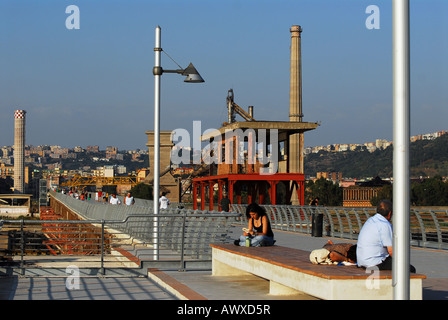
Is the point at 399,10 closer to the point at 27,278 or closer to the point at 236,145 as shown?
the point at 27,278

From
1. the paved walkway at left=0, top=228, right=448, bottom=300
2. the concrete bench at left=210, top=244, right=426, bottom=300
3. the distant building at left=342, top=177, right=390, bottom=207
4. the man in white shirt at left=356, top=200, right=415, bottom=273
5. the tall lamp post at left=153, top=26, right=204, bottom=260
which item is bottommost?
the distant building at left=342, top=177, right=390, bottom=207

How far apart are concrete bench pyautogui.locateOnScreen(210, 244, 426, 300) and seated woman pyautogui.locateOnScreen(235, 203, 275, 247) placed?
2.82 feet

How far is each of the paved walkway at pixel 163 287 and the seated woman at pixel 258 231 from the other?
75 centimetres

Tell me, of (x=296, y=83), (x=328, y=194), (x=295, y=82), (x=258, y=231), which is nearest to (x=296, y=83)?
(x=296, y=83)

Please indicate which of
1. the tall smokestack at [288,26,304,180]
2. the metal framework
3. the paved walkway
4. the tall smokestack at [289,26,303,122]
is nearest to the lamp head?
the paved walkway

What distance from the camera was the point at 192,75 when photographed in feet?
58.9

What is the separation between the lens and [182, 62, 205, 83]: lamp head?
58.7ft

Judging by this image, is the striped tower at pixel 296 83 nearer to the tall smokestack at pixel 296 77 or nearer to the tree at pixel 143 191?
the tall smokestack at pixel 296 77

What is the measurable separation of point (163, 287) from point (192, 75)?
630 centimetres

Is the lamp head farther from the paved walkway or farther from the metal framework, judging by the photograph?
the metal framework

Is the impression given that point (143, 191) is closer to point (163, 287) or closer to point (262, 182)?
point (262, 182)

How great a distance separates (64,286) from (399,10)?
9.06 metres
